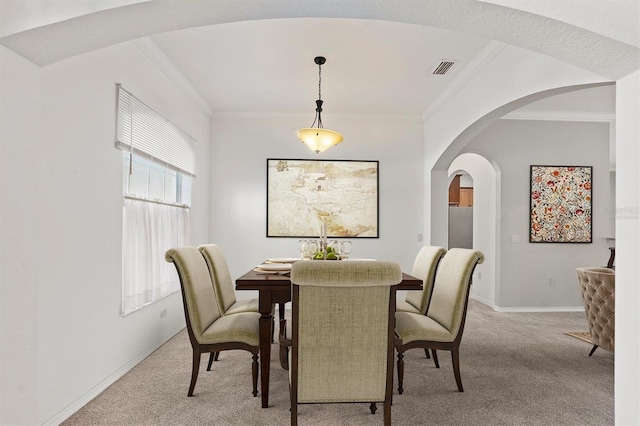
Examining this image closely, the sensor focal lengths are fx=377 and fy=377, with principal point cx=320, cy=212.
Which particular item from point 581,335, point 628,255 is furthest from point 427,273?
point 581,335

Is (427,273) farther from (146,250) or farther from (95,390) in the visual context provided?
(95,390)

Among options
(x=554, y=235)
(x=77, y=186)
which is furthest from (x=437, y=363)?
(x=554, y=235)

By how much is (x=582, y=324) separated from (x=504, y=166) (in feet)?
7.16

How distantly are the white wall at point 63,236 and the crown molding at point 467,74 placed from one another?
297 cm

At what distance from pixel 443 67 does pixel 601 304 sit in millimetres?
2527

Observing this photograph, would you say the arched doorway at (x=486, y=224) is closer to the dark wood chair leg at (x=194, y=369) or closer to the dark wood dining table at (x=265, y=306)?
the dark wood dining table at (x=265, y=306)

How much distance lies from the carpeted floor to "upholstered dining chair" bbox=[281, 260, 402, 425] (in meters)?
0.41

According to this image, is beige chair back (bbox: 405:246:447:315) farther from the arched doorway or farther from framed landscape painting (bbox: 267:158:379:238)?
the arched doorway

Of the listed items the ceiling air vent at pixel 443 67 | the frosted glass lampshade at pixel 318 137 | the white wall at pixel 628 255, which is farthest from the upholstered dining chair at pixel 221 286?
the ceiling air vent at pixel 443 67

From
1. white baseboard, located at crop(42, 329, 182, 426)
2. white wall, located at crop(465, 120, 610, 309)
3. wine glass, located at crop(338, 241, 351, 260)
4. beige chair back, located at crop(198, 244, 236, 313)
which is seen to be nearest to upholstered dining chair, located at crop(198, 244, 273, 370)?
beige chair back, located at crop(198, 244, 236, 313)

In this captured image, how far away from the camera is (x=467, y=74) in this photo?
3793 millimetres

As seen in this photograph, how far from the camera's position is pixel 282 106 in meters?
4.95

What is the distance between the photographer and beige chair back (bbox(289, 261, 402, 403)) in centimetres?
177

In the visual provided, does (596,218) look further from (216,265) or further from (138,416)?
(138,416)
